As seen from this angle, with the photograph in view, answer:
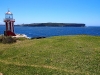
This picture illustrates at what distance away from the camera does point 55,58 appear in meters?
25.1

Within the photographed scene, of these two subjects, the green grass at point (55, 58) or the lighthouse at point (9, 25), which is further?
the lighthouse at point (9, 25)

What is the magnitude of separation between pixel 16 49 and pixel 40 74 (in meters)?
11.0

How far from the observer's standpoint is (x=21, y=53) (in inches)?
1120

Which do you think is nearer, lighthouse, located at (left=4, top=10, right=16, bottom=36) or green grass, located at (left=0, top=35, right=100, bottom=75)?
green grass, located at (left=0, top=35, right=100, bottom=75)

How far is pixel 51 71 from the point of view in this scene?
2116 centimetres

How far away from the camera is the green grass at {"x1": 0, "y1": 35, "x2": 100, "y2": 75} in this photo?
21.5 m

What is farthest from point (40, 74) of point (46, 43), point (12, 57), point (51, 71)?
point (46, 43)

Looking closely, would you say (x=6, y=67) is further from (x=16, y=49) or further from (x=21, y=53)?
(x=16, y=49)

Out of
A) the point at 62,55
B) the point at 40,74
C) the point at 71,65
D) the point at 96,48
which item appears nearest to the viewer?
the point at 40,74

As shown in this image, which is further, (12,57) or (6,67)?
(12,57)

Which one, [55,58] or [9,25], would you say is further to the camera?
[9,25]

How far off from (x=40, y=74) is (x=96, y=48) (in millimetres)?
10260

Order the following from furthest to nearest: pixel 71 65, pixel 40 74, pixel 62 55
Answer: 1. pixel 62 55
2. pixel 71 65
3. pixel 40 74

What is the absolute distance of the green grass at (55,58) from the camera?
21484 millimetres
